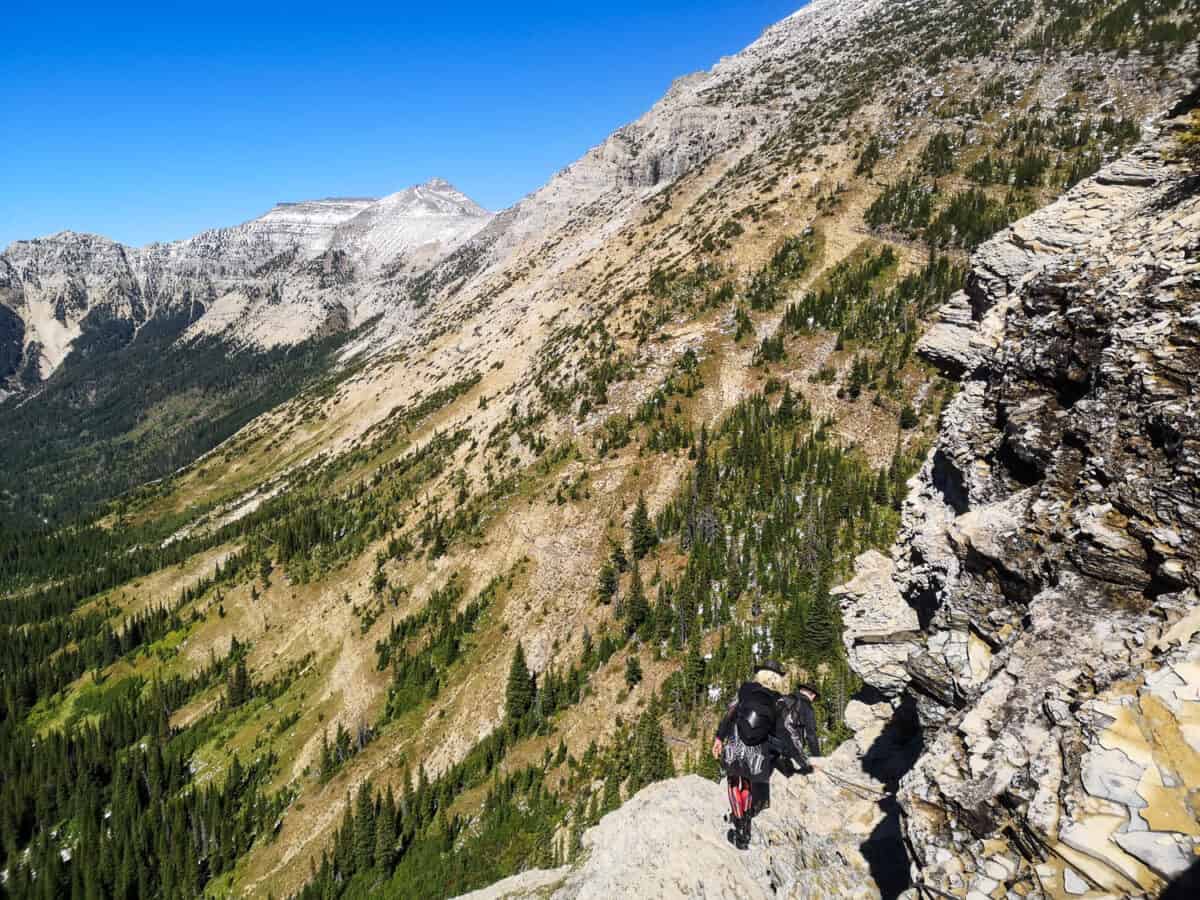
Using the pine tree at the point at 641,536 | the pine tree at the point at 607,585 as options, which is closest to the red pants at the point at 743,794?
the pine tree at the point at 607,585

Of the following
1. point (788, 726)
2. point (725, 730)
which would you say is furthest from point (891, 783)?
point (725, 730)

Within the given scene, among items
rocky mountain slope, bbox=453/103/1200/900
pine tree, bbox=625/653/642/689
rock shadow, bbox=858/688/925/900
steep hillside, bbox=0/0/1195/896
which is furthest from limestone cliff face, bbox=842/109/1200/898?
pine tree, bbox=625/653/642/689

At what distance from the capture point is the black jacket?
535 inches

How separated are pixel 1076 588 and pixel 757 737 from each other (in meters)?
7.75

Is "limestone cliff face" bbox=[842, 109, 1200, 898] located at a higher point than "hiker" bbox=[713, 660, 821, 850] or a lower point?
higher

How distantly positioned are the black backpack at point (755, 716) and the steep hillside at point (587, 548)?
10.0 feet

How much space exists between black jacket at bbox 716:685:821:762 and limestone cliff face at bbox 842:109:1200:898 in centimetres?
299

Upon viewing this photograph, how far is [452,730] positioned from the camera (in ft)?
181

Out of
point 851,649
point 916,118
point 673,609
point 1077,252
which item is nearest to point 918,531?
point 851,649

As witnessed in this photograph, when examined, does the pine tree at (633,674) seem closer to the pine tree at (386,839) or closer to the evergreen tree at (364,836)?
the pine tree at (386,839)

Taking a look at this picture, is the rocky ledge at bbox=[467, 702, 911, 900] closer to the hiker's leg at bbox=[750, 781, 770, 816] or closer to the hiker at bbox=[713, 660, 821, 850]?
the hiker's leg at bbox=[750, 781, 770, 816]

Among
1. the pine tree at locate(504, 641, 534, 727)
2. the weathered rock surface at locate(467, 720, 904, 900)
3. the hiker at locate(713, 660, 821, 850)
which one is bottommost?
the pine tree at locate(504, 641, 534, 727)

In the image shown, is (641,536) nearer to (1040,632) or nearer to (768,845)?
(768,845)

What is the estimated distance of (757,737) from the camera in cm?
1334
